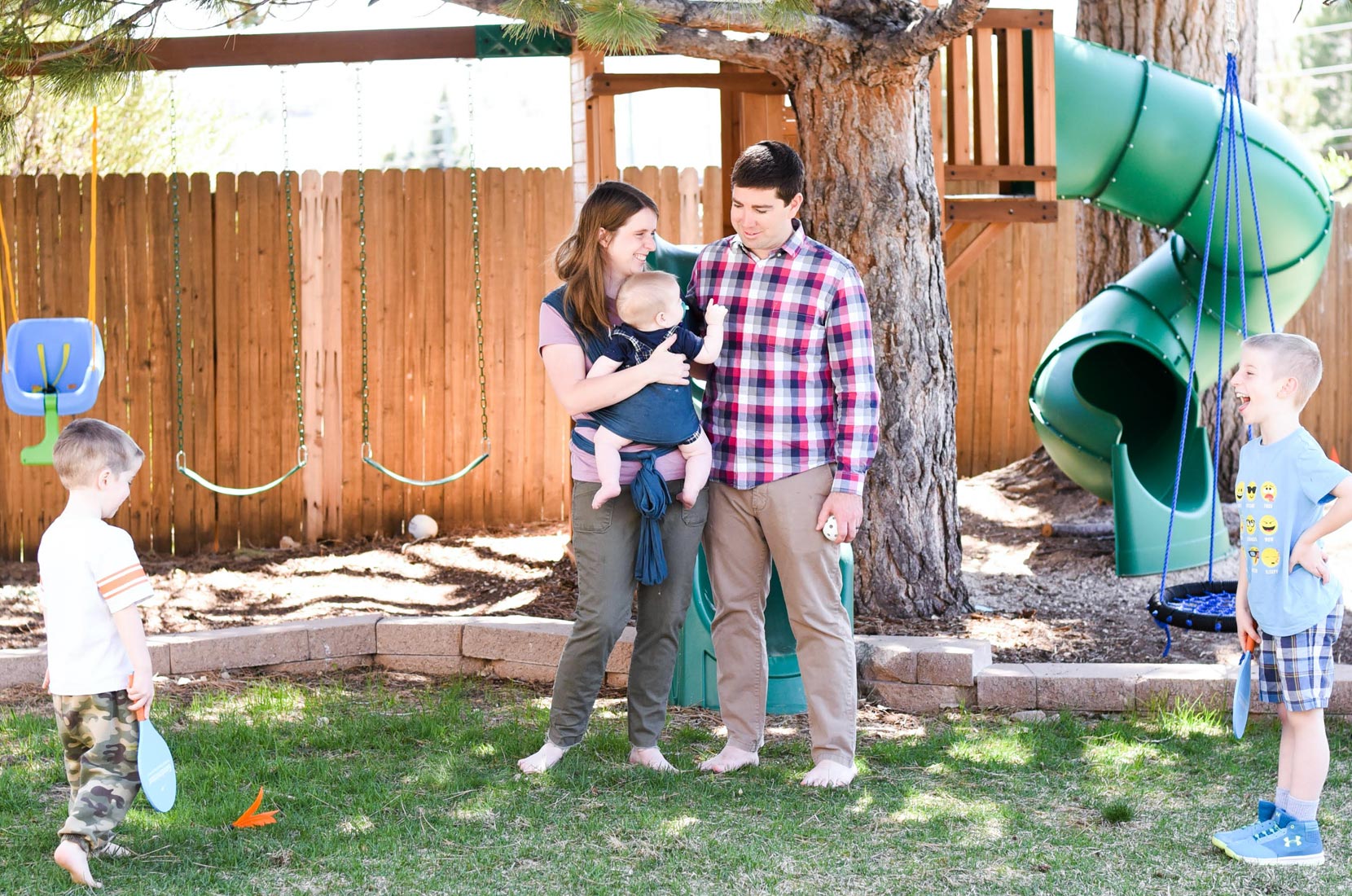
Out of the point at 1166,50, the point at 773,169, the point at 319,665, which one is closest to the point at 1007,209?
the point at 1166,50

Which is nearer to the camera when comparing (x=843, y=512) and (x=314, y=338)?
(x=843, y=512)

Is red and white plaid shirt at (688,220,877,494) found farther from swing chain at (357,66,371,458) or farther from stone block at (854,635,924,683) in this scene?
swing chain at (357,66,371,458)

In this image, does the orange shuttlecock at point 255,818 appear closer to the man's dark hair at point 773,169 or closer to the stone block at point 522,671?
the stone block at point 522,671

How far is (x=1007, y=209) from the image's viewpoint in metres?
5.64

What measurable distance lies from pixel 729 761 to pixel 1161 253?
158 inches

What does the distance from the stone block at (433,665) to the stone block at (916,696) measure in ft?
4.56

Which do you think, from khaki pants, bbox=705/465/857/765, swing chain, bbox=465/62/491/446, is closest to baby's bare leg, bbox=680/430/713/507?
khaki pants, bbox=705/465/857/765

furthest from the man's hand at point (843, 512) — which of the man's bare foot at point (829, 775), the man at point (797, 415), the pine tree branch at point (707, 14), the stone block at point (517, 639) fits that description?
the pine tree branch at point (707, 14)

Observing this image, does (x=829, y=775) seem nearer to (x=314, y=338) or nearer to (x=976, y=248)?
(x=976, y=248)

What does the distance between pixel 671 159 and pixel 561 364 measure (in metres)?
32.0

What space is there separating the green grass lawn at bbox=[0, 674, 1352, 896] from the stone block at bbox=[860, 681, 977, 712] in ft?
0.40

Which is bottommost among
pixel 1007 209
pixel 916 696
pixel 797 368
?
pixel 916 696

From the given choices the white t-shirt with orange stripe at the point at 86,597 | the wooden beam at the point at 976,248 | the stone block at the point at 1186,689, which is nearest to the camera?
the white t-shirt with orange stripe at the point at 86,597

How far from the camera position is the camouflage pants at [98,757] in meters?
2.95
